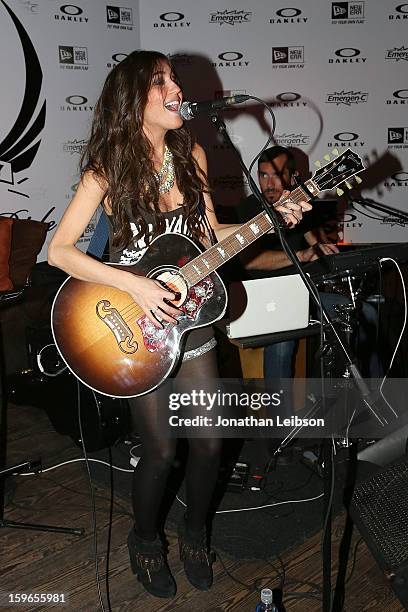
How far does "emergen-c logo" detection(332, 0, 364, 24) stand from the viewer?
5320mm

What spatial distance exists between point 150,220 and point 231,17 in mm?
3768

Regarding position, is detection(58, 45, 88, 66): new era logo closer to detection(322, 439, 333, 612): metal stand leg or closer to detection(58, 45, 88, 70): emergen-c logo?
detection(58, 45, 88, 70): emergen-c logo

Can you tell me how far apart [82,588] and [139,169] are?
1.50m

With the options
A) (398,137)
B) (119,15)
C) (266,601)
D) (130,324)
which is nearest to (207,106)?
(130,324)

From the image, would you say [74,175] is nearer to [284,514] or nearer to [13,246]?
[13,246]

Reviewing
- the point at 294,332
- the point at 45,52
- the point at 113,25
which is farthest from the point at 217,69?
the point at 294,332

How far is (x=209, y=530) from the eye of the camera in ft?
9.12

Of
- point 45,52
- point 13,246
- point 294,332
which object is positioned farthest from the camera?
point 45,52

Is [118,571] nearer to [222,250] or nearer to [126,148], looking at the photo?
[222,250]

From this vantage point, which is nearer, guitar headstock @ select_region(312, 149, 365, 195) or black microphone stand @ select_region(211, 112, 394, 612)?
black microphone stand @ select_region(211, 112, 394, 612)

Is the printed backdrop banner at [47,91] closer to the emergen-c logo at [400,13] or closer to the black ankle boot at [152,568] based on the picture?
the emergen-c logo at [400,13]

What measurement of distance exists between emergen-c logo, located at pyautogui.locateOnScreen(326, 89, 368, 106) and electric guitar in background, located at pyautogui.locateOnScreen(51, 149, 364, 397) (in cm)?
367

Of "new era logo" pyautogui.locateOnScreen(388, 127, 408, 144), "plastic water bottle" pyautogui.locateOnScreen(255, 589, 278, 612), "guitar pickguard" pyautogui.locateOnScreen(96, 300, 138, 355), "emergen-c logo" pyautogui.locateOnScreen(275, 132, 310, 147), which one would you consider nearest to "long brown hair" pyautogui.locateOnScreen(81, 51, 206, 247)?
"guitar pickguard" pyautogui.locateOnScreen(96, 300, 138, 355)

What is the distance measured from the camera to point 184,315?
2.20m
